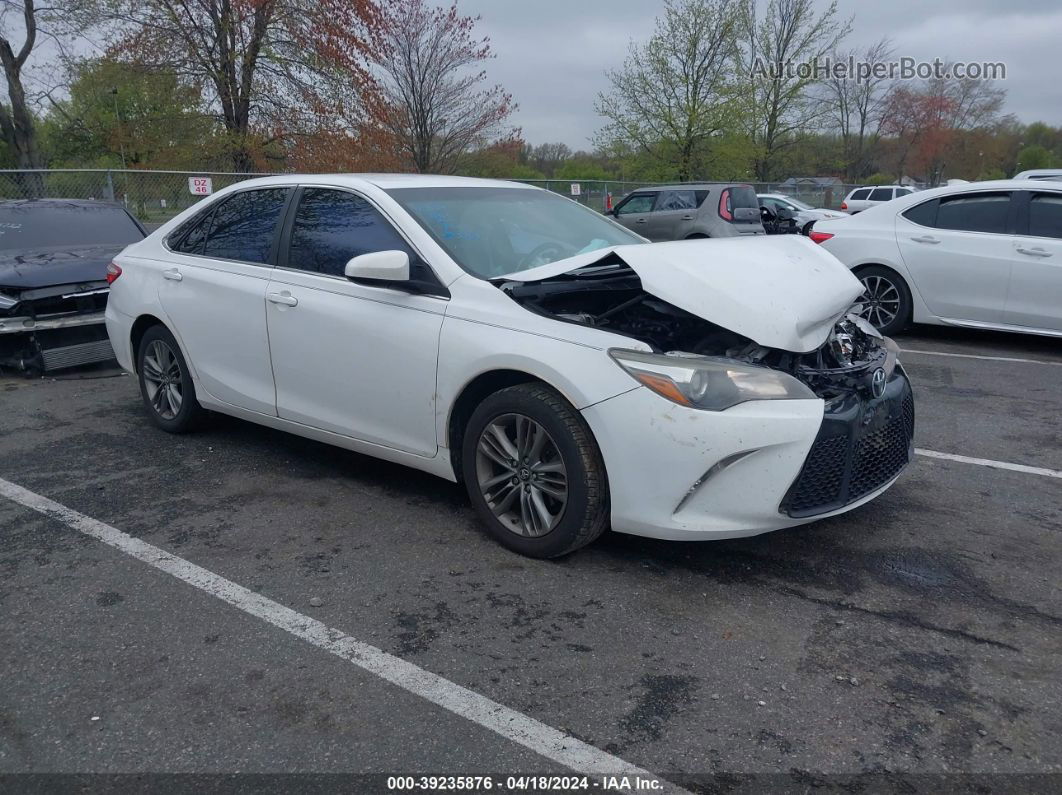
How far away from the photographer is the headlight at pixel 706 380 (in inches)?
129

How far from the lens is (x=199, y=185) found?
13.9m

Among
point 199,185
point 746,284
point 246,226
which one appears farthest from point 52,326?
point 199,185

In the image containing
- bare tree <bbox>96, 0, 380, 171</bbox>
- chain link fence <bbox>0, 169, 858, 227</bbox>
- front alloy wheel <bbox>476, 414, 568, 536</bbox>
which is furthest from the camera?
bare tree <bbox>96, 0, 380, 171</bbox>

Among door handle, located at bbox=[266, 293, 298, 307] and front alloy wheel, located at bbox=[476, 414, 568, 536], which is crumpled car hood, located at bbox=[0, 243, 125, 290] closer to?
door handle, located at bbox=[266, 293, 298, 307]

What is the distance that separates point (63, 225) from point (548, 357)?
679 cm

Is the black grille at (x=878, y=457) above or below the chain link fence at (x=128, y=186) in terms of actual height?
below

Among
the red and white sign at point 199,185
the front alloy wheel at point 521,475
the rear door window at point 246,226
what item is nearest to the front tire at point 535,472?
the front alloy wheel at point 521,475

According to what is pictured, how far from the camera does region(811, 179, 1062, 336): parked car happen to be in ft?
25.6

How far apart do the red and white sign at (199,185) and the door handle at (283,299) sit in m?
10.3

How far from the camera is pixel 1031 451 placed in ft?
16.9

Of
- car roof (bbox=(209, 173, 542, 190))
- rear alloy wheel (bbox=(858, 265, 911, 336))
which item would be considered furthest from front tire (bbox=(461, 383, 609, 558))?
rear alloy wheel (bbox=(858, 265, 911, 336))

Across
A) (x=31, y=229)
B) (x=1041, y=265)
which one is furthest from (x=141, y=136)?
(x=1041, y=265)

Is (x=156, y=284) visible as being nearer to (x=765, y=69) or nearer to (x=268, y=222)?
(x=268, y=222)

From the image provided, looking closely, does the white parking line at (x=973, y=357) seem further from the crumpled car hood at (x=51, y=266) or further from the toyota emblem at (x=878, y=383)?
the crumpled car hood at (x=51, y=266)
